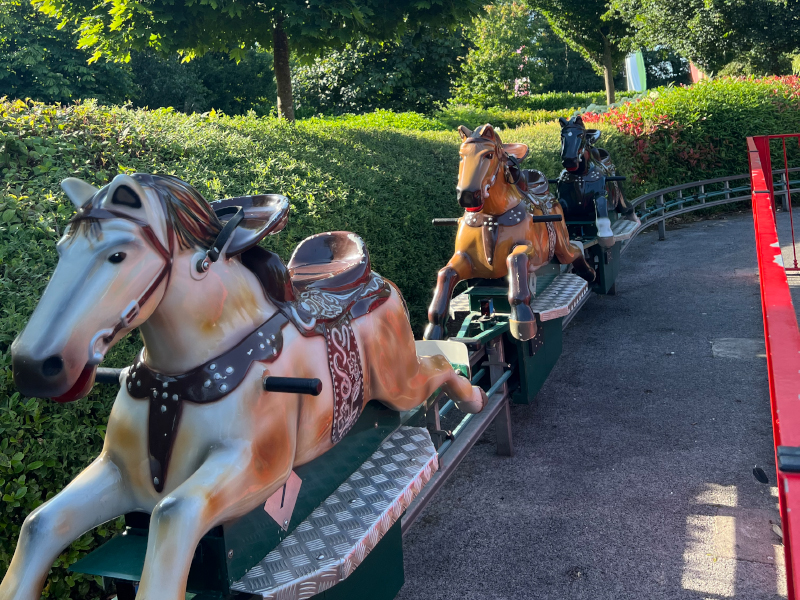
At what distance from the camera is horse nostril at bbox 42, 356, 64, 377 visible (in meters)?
1.34

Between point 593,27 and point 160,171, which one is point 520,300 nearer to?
point 160,171

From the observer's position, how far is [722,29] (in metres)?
18.2

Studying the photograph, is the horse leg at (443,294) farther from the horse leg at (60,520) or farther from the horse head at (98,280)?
the horse head at (98,280)

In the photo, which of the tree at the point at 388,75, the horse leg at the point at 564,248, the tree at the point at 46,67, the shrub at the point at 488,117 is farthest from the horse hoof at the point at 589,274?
the tree at the point at 46,67

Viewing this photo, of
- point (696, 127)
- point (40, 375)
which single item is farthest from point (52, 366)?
point (696, 127)

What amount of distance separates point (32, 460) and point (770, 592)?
311cm

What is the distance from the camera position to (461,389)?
118 inches

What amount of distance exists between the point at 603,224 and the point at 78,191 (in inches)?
223

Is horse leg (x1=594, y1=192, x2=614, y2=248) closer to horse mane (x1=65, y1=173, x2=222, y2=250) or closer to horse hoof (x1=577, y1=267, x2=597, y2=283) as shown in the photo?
horse hoof (x1=577, y1=267, x2=597, y2=283)

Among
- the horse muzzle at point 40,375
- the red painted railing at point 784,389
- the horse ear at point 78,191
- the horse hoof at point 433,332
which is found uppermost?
the horse ear at point 78,191

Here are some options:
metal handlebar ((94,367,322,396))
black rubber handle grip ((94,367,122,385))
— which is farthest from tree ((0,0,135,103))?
metal handlebar ((94,367,322,396))

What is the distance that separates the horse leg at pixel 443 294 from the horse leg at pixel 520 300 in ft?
1.21

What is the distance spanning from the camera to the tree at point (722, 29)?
16984 millimetres

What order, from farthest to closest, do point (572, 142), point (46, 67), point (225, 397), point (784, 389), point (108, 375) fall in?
point (46, 67) < point (572, 142) < point (108, 375) < point (225, 397) < point (784, 389)
